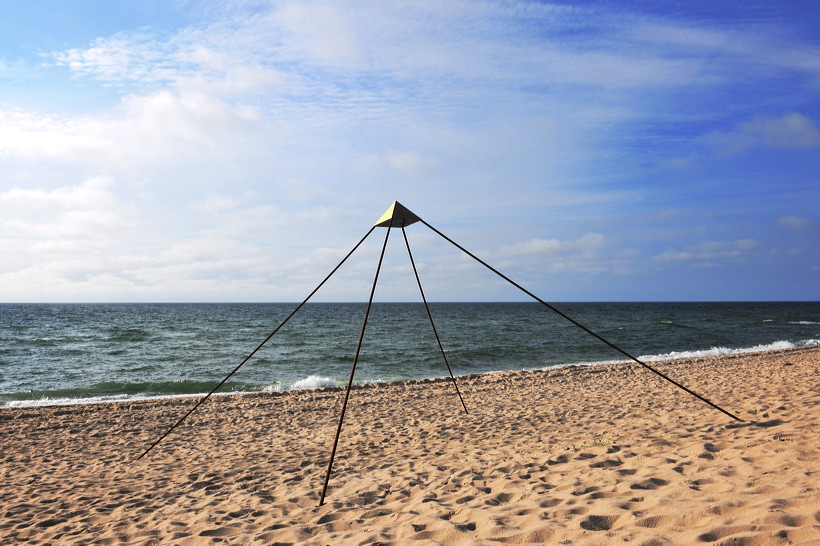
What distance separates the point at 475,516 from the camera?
12.8 feet

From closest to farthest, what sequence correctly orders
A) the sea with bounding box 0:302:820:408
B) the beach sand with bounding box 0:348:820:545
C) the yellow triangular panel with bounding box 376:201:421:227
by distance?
the beach sand with bounding box 0:348:820:545, the yellow triangular panel with bounding box 376:201:421:227, the sea with bounding box 0:302:820:408

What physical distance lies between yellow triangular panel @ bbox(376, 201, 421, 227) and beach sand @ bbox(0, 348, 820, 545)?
311 cm

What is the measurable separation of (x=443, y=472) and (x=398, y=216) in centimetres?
325

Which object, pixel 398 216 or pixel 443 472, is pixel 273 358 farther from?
pixel 443 472

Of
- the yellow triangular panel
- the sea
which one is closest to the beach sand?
the yellow triangular panel

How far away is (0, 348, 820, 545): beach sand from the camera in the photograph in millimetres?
3529

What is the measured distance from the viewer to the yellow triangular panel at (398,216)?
239 inches

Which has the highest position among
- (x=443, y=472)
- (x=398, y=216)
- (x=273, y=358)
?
(x=398, y=216)

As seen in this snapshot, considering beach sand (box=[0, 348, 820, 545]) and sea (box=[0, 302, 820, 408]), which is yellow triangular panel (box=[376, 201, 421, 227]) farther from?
sea (box=[0, 302, 820, 408])

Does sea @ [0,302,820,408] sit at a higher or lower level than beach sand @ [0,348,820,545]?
lower

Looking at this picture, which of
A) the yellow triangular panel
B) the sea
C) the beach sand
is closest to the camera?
the beach sand

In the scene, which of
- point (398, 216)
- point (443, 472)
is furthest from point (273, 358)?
point (443, 472)

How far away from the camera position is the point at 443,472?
5414 mm

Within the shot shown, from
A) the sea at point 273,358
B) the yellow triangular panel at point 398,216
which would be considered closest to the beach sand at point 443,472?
the yellow triangular panel at point 398,216
